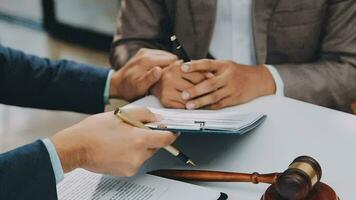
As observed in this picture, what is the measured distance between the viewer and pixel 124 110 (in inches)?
39.4

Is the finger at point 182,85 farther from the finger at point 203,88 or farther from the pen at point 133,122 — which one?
the pen at point 133,122

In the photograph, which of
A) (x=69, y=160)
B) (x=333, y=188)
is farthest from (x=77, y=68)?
(x=333, y=188)

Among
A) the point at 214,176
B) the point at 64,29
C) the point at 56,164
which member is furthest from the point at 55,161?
the point at 64,29

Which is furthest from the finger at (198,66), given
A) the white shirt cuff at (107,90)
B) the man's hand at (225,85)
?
the white shirt cuff at (107,90)

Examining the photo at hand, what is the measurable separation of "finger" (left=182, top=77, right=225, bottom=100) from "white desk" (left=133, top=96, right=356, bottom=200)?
16 cm

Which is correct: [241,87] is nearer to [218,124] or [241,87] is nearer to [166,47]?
[218,124]

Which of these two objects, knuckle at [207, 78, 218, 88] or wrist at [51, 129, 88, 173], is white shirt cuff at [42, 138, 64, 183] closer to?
wrist at [51, 129, 88, 173]

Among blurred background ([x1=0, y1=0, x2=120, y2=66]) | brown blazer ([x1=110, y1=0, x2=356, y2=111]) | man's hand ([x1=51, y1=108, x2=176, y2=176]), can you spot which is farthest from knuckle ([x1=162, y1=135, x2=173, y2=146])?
blurred background ([x1=0, y1=0, x2=120, y2=66])

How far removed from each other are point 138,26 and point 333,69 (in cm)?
61

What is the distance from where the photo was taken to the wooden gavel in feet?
2.63

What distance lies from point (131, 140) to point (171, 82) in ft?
1.36

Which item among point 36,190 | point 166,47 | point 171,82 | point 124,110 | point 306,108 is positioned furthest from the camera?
point 166,47

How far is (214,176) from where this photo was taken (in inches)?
37.1

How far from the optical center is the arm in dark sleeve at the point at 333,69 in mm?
1454
